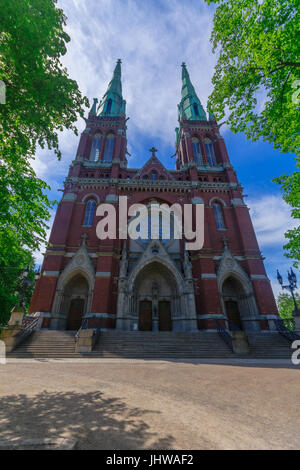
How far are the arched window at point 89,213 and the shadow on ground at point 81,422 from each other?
Answer: 15.4m

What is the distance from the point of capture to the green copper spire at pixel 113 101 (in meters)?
26.8

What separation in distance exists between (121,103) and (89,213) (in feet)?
67.2

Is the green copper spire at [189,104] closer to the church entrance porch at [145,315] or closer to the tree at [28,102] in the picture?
the tree at [28,102]

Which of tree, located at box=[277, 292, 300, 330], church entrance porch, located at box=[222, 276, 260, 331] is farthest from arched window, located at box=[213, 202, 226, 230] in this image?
tree, located at box=[277, 292, 300, 330]

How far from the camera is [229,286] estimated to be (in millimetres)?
16922

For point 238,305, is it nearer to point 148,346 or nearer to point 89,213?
point 148,346

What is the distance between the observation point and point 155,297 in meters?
15.9

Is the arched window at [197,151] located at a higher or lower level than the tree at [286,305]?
higher

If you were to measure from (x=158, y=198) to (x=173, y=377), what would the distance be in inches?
638

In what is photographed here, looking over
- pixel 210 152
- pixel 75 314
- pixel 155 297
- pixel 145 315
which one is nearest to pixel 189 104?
pixel 210 152

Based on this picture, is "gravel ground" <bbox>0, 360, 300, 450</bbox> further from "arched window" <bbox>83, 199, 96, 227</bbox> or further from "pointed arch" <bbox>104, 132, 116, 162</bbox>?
"pointed arch" <bbox>104, 132, 116, 162</bbox>

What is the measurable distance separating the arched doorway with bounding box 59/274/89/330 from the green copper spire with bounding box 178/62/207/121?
24016 millimetres

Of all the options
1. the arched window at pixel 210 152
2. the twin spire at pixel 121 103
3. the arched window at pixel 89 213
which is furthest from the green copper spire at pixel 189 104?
the arched window at pixel 89 213

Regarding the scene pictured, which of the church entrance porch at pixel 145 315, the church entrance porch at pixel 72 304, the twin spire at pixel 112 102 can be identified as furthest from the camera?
the twin spire at pixel 112 102
